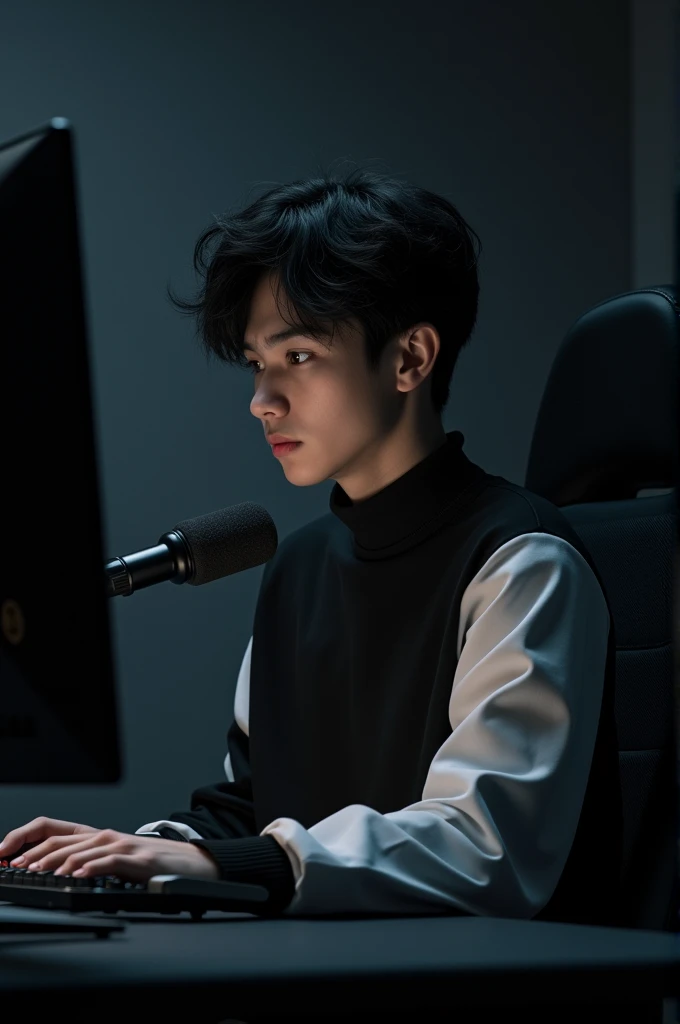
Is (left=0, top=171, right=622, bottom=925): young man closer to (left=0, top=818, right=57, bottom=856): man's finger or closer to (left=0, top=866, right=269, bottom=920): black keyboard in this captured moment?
(left=0, top=818, right=57, bottom=856): man's finger

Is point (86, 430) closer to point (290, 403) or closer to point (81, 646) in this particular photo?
point (81, 646)

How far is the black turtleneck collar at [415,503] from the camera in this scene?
1.32m

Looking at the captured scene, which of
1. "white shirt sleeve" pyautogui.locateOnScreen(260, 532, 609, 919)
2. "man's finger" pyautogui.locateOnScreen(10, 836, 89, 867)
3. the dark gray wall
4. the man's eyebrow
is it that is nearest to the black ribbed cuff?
"white shirt sleeve" pyautogui.locateOnScreen(260, 532, 609, 919)

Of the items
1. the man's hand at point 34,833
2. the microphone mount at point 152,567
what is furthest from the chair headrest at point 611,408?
the man's hand at point 34,833

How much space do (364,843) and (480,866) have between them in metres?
0.12

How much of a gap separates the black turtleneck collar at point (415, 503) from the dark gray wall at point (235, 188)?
881mm

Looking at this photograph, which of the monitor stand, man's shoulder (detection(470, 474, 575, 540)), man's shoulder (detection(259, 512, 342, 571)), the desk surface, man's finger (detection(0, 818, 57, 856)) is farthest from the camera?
man's shoulder (detection(259, 512, 342, 571))

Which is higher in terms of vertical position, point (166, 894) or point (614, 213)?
point (614, 213)

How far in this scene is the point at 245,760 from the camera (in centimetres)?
148

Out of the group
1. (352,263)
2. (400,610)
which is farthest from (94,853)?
(352,263)

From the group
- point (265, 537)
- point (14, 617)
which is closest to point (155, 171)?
point (265, 537)

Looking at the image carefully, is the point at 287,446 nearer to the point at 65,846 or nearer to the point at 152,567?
the point at 152,567

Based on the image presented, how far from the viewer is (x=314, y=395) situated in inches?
51.1

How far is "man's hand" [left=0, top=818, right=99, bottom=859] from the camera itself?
1023mm
